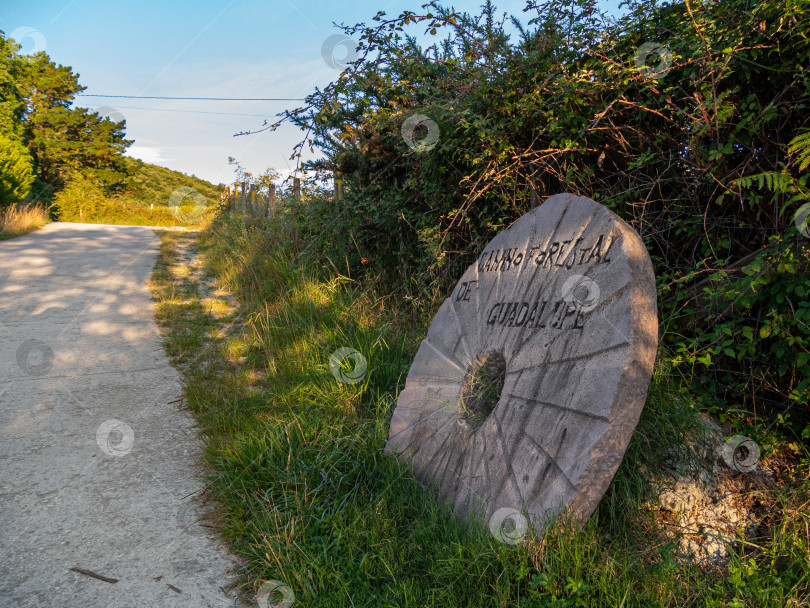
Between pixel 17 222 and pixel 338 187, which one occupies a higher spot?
pixel 338 187

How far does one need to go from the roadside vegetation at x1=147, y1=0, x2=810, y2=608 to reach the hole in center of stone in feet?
1.46

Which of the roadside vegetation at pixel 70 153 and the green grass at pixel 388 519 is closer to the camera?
the green grass at pixel 388 519

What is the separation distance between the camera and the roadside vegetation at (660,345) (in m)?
1.96

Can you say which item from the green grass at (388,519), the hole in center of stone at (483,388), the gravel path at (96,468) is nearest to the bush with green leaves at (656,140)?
the green grass at (388,519)

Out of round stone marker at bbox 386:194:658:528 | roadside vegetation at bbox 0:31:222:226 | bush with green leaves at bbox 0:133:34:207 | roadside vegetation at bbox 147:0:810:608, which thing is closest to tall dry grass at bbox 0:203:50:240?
bush with green leaves at bbox 0:133:34:207

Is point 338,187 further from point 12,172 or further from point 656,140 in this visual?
point 12,172

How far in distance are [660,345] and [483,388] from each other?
3.06ft

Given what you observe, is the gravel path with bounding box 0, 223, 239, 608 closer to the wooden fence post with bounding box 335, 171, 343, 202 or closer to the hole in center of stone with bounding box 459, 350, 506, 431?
the hole in center of stone with bounding box 459, 350, 506, 431

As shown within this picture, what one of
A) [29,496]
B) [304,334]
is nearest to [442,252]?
[304,334]

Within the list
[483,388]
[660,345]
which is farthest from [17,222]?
[660,345]

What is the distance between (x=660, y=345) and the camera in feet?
8.82

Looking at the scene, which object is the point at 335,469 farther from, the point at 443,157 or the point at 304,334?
the point at 443,157

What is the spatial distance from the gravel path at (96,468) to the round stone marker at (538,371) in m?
1.16

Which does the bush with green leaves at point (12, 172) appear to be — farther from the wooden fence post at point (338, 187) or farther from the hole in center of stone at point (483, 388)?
the hole in center of stone at point (483, 388)
